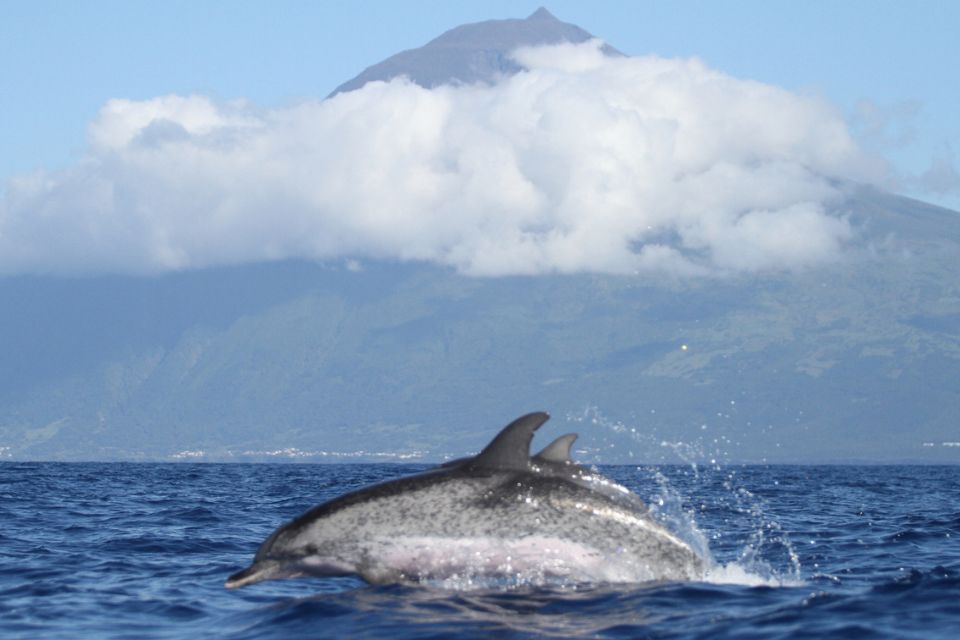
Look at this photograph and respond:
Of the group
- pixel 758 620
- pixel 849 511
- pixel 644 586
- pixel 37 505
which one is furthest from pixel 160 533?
pixel 849 511

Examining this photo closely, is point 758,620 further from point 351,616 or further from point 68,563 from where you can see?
point 68,563

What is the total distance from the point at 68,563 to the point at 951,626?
1213cm

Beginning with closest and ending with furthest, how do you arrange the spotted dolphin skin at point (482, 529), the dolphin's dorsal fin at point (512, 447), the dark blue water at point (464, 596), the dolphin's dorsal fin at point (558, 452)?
the dark blue water at point (464, 596)
the dolphin's dorsal fin at point (512, 447)
the spotted dolphin skin at point (482, 529)
the dolphin's dorsal fin at point (558, 452)

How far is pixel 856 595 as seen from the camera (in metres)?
15.9

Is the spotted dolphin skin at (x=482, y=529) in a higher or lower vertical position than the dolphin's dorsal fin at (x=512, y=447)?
lower

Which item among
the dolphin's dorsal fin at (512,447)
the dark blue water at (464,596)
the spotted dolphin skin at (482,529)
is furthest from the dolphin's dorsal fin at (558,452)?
the dark blue water at (464,596)

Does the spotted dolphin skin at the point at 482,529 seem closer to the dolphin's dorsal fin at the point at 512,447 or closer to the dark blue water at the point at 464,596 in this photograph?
the dolphin's dorsal fin at the point at 512,447

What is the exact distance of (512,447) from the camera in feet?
50.3

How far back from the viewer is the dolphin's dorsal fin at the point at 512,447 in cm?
1516

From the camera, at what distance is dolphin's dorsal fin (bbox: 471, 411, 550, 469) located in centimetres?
1516

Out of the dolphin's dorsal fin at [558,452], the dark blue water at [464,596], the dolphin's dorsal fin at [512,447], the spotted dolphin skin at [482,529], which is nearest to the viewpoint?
the dark blue water at [464,596]

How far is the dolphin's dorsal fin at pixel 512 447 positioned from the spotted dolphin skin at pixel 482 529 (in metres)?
0.01

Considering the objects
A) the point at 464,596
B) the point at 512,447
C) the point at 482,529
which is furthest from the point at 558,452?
the point at 464,596

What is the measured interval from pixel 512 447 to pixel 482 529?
37.1 inches
